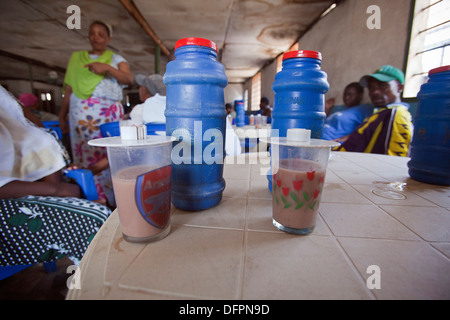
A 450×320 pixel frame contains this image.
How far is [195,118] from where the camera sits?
63cm

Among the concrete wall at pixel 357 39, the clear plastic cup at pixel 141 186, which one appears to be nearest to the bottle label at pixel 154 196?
the clear plastic cup at pixel 141 186

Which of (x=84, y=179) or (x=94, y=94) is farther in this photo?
(x=94, y=94)

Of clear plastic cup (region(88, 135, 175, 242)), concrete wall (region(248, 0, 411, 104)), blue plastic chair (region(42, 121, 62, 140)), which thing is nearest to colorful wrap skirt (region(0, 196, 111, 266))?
clear plastic cup (region(88, 135, 175, 242))

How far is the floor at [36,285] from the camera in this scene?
1.37m

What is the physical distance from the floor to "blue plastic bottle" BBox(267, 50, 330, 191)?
5.17ft

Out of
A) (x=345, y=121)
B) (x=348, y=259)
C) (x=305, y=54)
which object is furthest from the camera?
(x=345, y=121)

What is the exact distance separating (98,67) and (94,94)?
0.26 meters

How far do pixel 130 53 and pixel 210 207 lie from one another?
27.8 ft

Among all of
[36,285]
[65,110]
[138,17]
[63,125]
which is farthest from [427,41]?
[138,17]

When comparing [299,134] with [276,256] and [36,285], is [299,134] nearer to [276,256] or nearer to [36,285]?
[276,256]

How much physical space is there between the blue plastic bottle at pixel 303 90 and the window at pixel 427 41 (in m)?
2.40

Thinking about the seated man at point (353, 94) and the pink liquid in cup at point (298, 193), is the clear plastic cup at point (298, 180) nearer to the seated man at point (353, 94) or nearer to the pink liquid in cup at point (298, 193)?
the pink liquid in cup at point (298, 193)

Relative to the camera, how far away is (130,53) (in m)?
7.63
